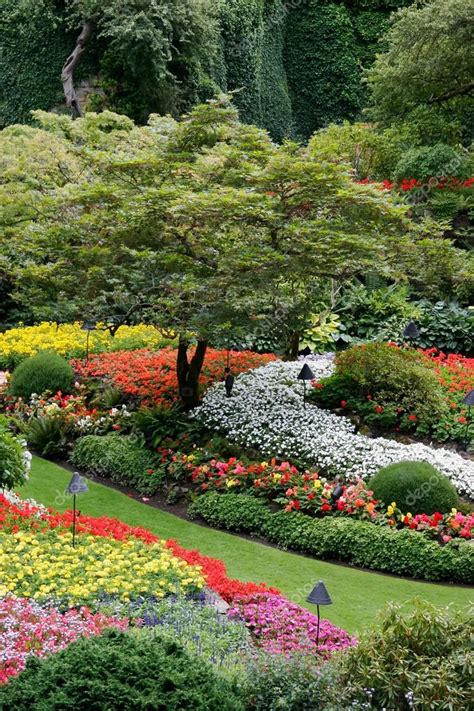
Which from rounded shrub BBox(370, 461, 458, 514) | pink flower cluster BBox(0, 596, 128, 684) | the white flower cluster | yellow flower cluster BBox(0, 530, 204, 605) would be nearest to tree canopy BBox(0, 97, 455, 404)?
the white flower cluster

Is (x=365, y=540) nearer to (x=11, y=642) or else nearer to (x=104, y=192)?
(x=11, y=642)

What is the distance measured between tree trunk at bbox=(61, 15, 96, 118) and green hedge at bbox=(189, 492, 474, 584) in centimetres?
1733

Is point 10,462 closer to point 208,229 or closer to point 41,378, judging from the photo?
point 208,229

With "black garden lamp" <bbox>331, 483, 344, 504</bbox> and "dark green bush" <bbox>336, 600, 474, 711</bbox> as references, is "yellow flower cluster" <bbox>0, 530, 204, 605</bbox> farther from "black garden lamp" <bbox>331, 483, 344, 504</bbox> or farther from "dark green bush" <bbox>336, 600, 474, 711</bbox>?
"black garden lamp" <bbox>331, 483, 344, 504</bbox>

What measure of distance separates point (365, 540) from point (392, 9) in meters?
26.5

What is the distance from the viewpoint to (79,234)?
12695 mm

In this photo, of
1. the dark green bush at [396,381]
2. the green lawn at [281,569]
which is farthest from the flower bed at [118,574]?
the dark green bush at [396,381]

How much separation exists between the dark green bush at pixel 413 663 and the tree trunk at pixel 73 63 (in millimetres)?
21845

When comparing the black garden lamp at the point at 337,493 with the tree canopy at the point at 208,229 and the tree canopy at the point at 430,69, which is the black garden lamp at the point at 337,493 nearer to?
the tree canopy at the point at 208,229

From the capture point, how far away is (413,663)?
229 inches

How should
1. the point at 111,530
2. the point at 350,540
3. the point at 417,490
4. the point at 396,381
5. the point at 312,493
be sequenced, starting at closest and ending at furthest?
1. the point at 111,530
2. the point at 350,540
3. the point at 417,490
4. the point at 312,493
5. the point at 396,381

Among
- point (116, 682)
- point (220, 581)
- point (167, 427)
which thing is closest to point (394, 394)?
point (167, 427)

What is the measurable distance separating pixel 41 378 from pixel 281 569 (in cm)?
680

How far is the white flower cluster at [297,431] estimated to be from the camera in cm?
1132
